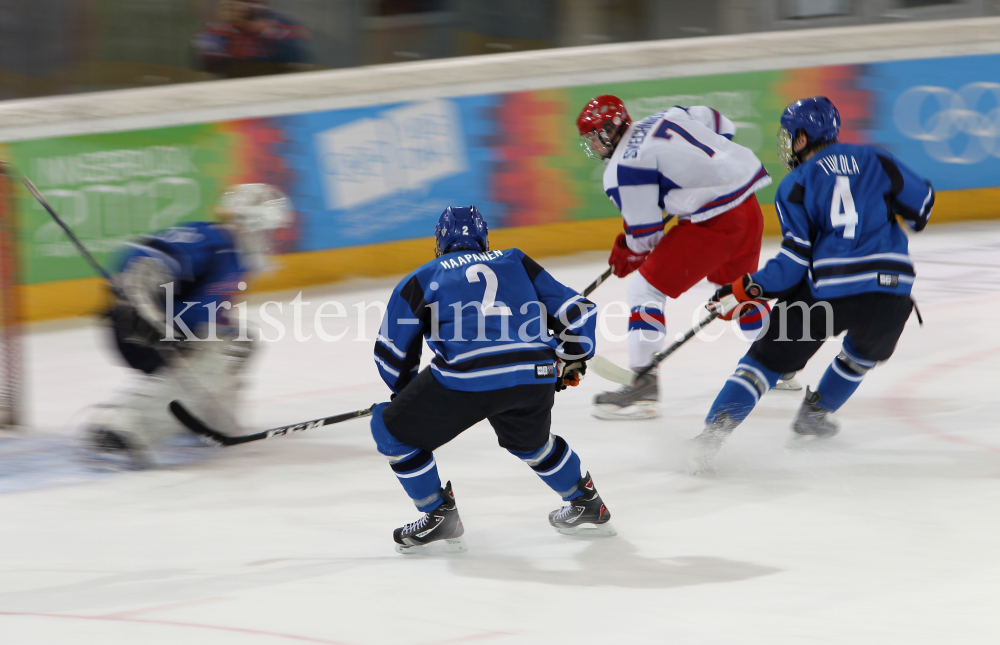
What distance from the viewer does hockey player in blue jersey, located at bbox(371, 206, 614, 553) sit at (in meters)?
2.82

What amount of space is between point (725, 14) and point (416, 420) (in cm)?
552

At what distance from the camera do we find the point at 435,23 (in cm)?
715

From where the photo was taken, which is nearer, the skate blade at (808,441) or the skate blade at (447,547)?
the skate blade at (447,547)

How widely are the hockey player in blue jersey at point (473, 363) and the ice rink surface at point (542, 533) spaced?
187 mm

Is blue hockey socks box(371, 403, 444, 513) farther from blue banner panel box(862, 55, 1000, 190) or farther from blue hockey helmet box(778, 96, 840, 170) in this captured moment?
blue banner panel box(862, 55, 1000, 190)

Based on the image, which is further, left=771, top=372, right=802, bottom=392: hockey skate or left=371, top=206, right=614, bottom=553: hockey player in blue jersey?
left=771, top=372, right=802, bottom=392: hockey skate

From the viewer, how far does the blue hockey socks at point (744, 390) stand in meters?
3.57

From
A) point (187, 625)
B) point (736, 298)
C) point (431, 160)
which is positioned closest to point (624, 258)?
point (736, 298)

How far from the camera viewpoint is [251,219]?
13.1 ft

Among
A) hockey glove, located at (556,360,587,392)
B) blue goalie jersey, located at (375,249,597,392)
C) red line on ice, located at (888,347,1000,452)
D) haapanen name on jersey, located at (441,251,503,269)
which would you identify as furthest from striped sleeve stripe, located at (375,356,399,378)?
red line on ice, located at (888,347,1000,452)

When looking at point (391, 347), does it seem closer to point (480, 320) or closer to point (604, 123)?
point (480, 320)

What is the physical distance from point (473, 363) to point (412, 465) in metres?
0.35

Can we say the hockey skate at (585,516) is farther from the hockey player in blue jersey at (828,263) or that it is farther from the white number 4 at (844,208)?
the white number 4 at (844,208)

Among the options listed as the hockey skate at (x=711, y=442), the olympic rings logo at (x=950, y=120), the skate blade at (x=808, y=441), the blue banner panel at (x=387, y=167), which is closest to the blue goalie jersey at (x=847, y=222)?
the hockey skate at (x=711, y=442)
